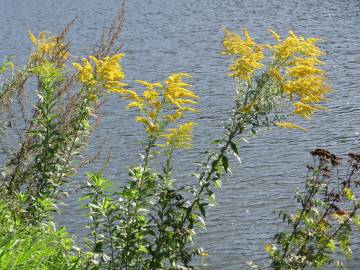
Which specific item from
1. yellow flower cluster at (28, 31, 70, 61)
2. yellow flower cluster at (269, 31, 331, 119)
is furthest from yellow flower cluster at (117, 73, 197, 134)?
yellow flower cluster at (28, 31, 70, 61)

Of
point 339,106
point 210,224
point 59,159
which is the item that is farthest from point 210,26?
point 59,159

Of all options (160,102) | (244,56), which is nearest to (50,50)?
(160,102)

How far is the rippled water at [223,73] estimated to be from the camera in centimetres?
1116

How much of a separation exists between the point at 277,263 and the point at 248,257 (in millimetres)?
3461

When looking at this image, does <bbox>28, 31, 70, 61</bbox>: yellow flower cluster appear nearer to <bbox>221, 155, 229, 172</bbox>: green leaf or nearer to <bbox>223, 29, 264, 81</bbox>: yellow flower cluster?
<bbox>223, 29, 264, 81</bbox>: yellow flower cluster

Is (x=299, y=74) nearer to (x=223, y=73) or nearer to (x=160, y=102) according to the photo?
(x=160, y=102)

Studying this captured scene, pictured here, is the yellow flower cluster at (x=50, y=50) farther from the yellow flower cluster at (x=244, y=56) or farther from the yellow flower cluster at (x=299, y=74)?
the yellow flower cluster at (x=299, y=74)

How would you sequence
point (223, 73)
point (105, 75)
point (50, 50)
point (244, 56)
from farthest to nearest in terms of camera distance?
point (223, 73) < point (50, 50) < point (105, 75) < point (244, 56)

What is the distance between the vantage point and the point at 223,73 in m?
20.1

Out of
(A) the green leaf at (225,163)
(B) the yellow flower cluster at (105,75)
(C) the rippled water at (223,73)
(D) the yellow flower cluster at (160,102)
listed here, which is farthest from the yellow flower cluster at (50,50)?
(C) the rippled water at (223,73)

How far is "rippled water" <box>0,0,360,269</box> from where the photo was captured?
11164 millimetres

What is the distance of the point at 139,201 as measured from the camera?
20.0ft

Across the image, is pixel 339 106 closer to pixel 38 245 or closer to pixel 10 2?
pixel 38 245

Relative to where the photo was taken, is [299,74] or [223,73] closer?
[299,74]
